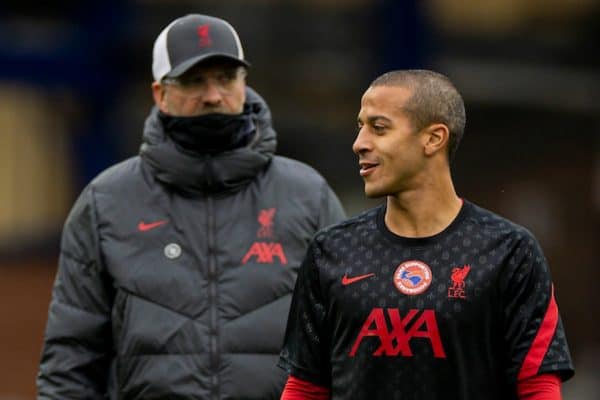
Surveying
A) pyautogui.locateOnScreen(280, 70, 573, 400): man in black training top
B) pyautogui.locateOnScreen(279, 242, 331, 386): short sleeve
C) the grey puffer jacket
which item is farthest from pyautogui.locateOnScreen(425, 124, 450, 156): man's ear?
the grey puffer jacket

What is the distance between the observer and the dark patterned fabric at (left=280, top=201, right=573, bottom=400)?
4000 mm

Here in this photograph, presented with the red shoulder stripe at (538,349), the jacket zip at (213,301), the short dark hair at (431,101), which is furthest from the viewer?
the jacket zip at (213,301)

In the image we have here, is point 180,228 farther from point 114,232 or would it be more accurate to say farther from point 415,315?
point 415,315

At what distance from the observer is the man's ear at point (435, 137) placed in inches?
162

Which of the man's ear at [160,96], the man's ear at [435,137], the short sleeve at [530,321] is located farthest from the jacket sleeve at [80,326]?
the short sleeve at [530,321]

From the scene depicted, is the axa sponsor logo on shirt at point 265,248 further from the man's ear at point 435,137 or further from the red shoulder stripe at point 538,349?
the red shoulder stripe at point 538,349

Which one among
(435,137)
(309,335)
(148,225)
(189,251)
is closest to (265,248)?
(189,251)

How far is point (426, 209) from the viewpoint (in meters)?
4.14

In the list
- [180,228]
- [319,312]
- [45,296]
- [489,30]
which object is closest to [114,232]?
[180,228]

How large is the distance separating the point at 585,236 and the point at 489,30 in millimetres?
2519

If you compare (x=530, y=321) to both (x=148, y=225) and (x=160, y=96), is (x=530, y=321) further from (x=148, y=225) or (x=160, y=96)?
(x=160, y=96)

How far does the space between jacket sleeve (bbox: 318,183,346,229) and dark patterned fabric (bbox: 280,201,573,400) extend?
999 millimetres

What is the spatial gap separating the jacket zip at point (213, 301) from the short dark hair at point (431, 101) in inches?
42.0

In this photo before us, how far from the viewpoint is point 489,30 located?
18.6 meters
